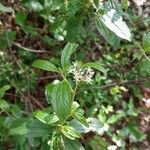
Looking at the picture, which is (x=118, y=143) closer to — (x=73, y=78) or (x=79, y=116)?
(x=73, y=78)

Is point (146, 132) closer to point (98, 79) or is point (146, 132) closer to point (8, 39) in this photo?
point (98, 79)

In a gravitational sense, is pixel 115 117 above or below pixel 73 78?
below

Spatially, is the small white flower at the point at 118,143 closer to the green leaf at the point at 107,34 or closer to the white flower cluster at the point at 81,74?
the green leaf at the point at 107,34

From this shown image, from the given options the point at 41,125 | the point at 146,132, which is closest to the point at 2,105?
the point at 41,125

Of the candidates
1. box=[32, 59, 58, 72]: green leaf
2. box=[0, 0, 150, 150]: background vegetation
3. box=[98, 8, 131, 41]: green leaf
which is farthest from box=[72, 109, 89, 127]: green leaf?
box=[0, 0, 150, 150]: background vegetation

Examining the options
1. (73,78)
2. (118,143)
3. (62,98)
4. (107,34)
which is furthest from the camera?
(118,143)

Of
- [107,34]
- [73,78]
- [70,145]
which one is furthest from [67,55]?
[73,78]

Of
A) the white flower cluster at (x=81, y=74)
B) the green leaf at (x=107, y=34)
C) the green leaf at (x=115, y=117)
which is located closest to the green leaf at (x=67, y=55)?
the white flower cluster at (x=81, y=74)
